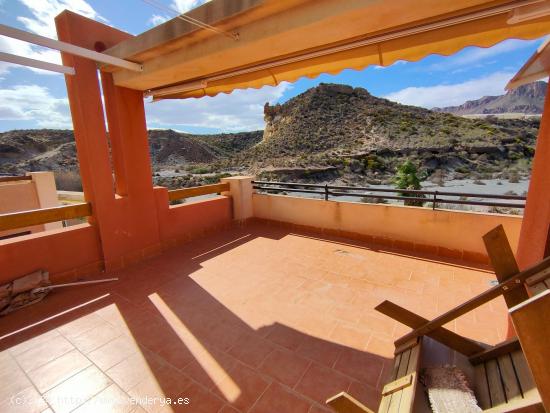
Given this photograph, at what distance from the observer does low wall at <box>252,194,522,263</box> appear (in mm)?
3812

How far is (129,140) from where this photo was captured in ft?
13.2

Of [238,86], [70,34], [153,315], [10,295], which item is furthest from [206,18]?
[10,295]

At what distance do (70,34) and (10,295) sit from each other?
10.7ft

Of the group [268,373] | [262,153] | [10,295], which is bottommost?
[268,373]

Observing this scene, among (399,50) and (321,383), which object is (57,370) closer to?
(321,383)

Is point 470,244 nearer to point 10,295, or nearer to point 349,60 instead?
point 349,60

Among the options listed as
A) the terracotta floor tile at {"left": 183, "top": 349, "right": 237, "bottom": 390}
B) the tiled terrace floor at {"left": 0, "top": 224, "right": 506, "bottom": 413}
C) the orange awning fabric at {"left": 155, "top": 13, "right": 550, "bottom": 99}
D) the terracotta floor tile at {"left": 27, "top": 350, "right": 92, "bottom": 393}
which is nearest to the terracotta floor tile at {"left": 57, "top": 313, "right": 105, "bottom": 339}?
the tiled terrace floor at {"left": 0, "top": 224, "right": 506, "bottom": 413}

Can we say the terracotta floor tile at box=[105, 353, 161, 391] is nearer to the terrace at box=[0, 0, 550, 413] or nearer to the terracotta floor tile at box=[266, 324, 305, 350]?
the terrace at box=[0, 0, 550, 413]

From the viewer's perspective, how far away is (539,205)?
1920 mm

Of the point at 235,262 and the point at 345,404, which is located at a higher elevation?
the point at 345,404

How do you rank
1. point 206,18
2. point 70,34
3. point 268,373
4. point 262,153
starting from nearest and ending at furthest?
point 268,373 < point 206,18 < point 70,34 < point 262,153

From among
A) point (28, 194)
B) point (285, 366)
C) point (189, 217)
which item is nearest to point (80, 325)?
point (285, 366)

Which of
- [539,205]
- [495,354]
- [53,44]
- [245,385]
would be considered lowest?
[245,385]

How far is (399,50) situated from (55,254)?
4.75 meters
